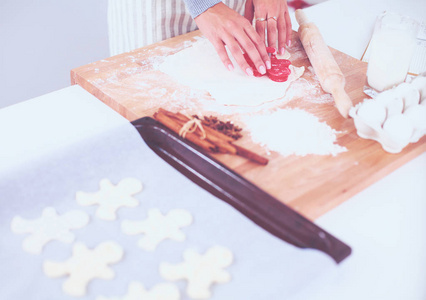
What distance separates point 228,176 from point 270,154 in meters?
0.15

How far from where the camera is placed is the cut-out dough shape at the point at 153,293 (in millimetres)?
664

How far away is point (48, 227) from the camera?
2.63 feet

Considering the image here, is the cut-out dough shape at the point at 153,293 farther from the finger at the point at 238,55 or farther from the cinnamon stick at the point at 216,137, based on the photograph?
the finger at the point at 238,55

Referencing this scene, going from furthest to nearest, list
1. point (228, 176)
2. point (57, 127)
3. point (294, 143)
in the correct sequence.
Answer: point (57, 127)
point (294, 143)
point (228, 176)

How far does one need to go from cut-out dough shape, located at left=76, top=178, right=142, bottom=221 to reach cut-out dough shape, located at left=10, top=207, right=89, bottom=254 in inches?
1.3

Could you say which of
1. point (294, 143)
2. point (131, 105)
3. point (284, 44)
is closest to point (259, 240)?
point (294, 143)

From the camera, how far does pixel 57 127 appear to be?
1.10m

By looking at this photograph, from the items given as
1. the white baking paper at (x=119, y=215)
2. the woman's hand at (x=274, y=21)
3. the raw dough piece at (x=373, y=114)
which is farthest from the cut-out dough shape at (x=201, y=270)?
the woman's hand at (x=274, y=21)

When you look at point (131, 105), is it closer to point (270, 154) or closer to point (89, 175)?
point (89, 175)

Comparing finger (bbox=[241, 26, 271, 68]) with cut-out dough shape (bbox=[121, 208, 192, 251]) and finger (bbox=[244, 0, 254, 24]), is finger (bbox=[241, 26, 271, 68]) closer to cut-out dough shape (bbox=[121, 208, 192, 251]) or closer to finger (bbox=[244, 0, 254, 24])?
finger (bbox=[244, 0, 254, 24])

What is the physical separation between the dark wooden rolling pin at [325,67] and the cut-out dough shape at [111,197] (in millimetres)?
566

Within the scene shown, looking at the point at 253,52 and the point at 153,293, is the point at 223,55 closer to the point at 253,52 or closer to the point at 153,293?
the point at 253,52

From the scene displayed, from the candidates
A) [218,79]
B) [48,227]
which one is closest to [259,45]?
[218,79]

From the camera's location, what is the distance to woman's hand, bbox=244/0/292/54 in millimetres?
1379
